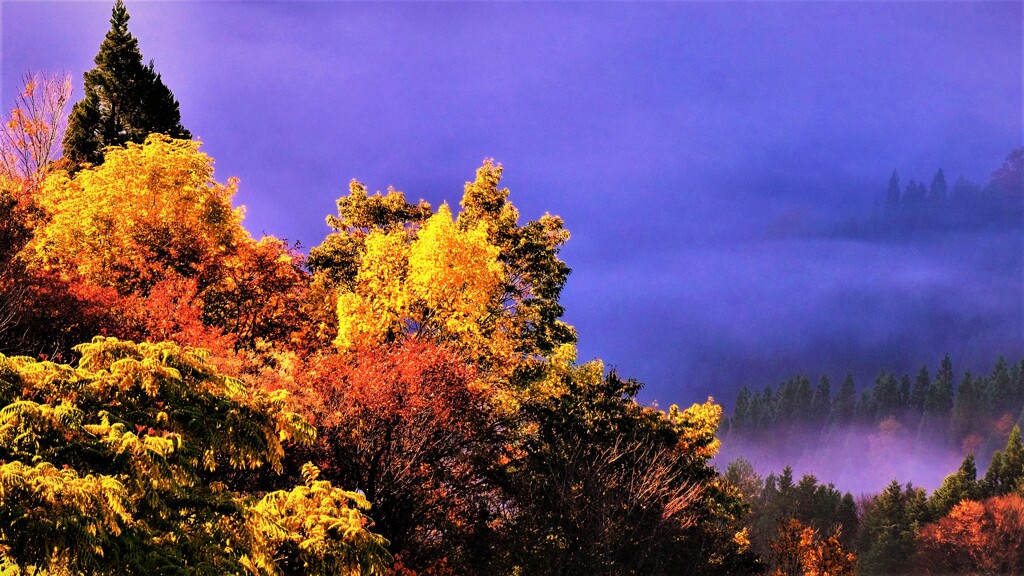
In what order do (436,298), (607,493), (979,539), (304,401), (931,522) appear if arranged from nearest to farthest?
(304,401) → (607,493) → (436,298) → (979,539) → (931,522)

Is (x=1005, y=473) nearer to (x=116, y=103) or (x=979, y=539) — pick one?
(x=979, y=539)

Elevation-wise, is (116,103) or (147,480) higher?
(116,103)

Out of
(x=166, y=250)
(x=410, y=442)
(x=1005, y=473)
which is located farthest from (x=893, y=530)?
(x=166, y=250)

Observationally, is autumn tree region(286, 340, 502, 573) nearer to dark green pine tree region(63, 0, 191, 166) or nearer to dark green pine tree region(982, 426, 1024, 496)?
dark green pine tree region(63, 0, 191, 166)

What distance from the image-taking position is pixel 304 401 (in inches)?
875

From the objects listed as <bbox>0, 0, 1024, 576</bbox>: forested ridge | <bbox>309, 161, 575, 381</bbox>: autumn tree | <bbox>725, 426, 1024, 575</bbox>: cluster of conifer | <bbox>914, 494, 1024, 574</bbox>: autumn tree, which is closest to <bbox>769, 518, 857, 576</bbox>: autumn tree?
<bbox>0, 0, 1024, 576</bbox>: forested ridge

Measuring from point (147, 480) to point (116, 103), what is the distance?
42.6 meters

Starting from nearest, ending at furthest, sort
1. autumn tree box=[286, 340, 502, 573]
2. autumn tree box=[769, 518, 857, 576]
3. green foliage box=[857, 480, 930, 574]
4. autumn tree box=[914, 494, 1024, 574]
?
autumn tree box=[286, 340, 502, 573] → autumn tree box=[769, 518, 857, 576] → autumn tree box=[914, 494, 1024, 574] → green foliage box=[857, 480, 930, 574]

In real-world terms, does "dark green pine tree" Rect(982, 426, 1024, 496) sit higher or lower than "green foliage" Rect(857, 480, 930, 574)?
higher

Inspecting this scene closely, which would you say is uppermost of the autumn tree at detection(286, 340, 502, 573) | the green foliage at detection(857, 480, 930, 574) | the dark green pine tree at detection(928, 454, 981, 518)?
the dark green pine tree at detection(928, 454, 981, 518)

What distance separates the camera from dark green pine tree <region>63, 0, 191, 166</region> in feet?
155

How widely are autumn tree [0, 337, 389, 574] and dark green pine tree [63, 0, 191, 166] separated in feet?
125

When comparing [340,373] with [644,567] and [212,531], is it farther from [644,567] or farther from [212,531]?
[644,567]

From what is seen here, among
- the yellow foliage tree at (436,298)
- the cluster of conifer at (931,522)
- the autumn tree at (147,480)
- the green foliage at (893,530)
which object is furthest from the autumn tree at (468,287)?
the green foliage at (893,530)
